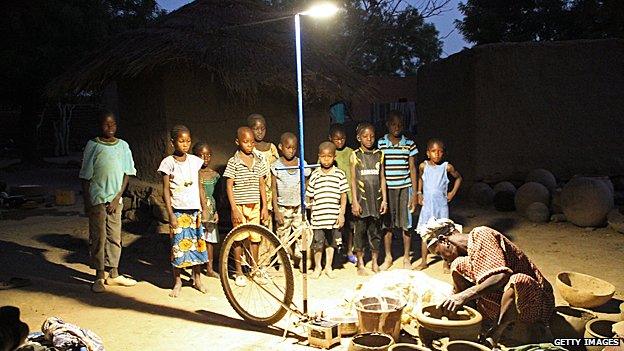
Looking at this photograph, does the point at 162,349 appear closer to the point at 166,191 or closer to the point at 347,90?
the point at 166,191

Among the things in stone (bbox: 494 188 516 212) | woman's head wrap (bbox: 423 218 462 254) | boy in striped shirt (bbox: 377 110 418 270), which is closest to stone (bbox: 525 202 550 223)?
stone (bbox: 494 188 516 212)

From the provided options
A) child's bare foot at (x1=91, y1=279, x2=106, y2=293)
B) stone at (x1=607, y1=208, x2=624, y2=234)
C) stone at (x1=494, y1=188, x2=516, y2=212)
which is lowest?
child's bare foot at (x1=91, y1=279, x2=106, y2=293)

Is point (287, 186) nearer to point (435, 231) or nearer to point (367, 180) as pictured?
point (367, 180)

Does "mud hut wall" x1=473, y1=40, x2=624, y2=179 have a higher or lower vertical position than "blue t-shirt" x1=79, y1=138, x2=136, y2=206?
higher

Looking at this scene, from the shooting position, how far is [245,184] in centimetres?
516

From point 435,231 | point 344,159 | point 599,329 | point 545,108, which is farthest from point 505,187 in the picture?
point 435,231

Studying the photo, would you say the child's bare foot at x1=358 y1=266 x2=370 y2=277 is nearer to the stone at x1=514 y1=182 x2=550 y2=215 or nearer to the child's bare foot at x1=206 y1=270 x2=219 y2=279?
the child's bare foot at x1=206 y1=270 x2=219 y2=279

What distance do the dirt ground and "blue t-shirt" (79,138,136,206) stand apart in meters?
0.89

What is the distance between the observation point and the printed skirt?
4797mm

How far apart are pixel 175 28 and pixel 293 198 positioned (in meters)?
3.05

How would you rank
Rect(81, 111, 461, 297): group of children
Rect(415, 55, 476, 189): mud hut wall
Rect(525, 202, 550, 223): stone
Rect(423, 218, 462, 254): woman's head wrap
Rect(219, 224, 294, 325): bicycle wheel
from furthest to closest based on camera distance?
Rect(415, 55, 476, 189): mud hut wall < Rect(525, 202, 550, 223): stone < Rect(81, 111, 461, 297): group of children < Rect(219, 224, 294, 325): bicycle wheel < Rect(423, 218, 462, 254): woman's head wrap

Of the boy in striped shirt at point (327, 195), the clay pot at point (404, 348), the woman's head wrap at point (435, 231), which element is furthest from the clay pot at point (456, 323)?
the boy in striped shirt at point (327, 195)

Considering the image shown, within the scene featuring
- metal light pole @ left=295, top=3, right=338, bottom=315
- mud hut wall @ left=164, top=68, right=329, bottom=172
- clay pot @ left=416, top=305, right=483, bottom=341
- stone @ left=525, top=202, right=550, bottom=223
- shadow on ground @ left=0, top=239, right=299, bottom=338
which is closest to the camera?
clay pot @ left=416, top=305, right=483, bottom=341

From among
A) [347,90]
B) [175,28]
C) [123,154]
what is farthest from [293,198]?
[175,28]
